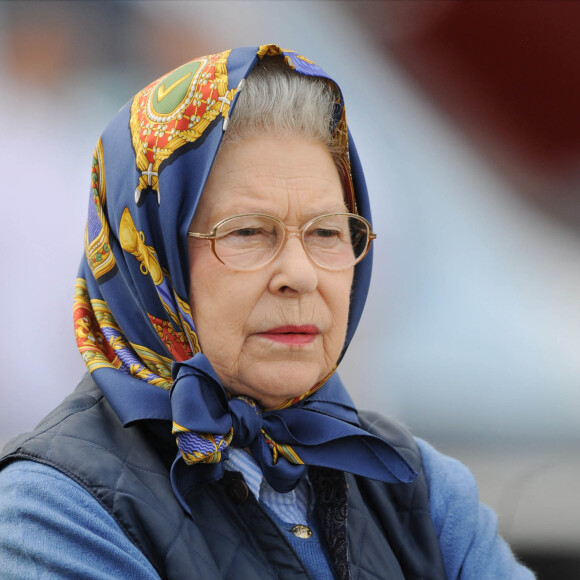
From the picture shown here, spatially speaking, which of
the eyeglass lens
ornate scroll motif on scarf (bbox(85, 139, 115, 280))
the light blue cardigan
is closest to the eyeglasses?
the eyeglass lens

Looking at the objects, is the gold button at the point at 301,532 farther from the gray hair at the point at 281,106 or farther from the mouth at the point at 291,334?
the gray hair at the point at 281,106

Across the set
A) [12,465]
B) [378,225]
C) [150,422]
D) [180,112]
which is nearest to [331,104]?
[180,112]

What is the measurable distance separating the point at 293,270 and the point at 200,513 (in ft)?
1.90

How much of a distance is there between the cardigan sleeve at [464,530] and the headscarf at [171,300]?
269mm

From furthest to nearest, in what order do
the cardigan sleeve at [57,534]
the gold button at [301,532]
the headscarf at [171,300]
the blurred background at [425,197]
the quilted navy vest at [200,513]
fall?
the blurred background at [425,197], the gold button at [301,532], the headscarf at [171,300], the quilted navy vest at [200,513], the cardigan sleeve at [57,534]

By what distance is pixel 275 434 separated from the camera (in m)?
1.68

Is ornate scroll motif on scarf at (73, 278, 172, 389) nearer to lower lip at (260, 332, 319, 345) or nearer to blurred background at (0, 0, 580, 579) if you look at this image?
lower lip at (260, 332, 319, 345)

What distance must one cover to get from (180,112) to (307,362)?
2.18ft

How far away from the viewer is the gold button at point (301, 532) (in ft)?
5.42

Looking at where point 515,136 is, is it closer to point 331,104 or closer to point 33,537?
point 331,104

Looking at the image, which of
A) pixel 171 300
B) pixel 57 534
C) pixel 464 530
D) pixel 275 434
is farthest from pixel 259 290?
pixel 464 530

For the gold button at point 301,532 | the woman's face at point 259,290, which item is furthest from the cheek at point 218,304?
the gold button at point 301,532

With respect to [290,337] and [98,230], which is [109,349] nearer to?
[98,230]

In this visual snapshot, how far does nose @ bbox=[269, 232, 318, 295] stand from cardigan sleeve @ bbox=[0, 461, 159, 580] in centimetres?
63
